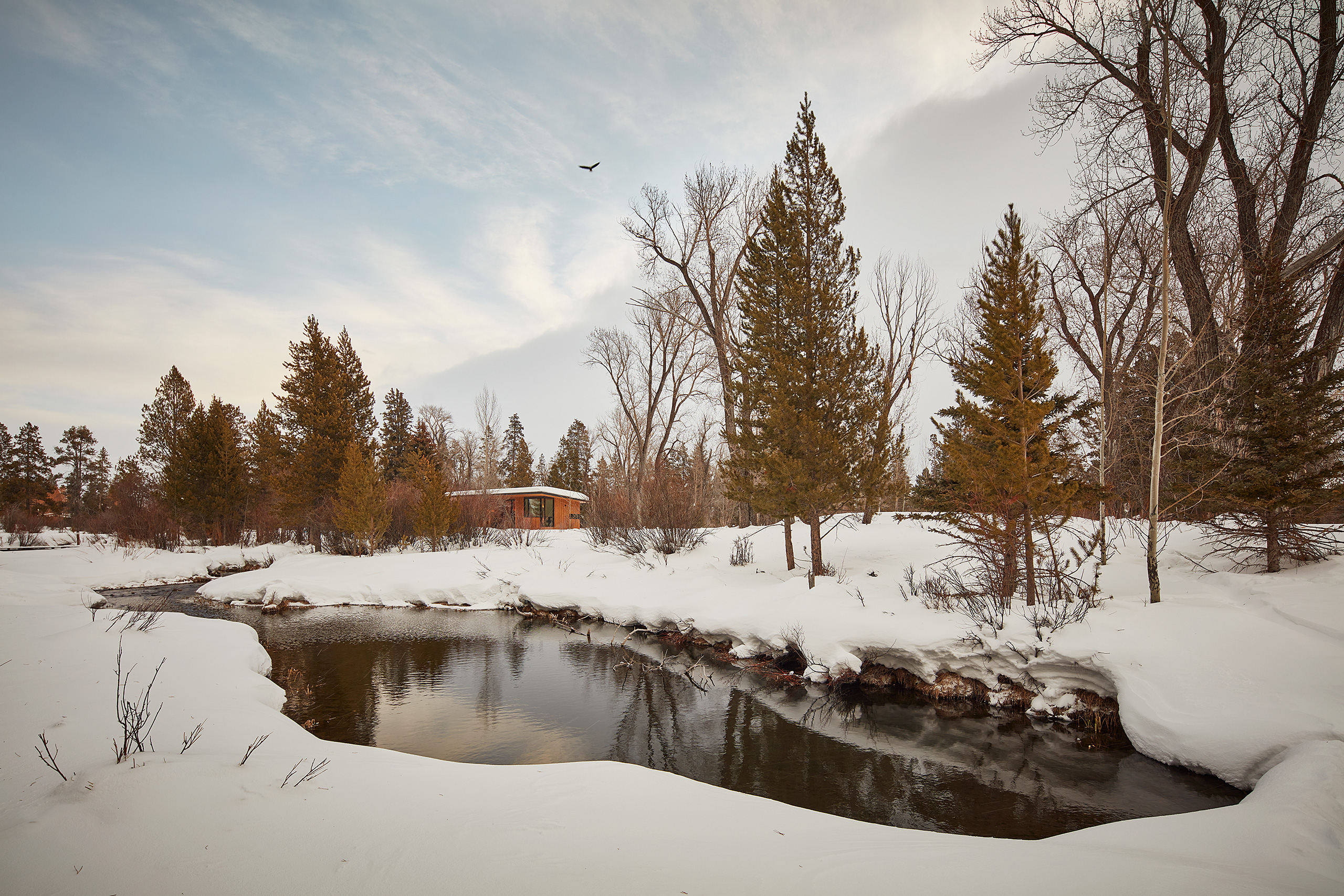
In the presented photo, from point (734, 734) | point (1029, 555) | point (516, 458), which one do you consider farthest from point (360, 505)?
point (516, 458)

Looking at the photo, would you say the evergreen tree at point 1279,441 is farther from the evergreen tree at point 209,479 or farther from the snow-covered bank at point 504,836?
the evergreen tree at point 209,479

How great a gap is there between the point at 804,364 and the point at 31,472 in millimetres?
53875

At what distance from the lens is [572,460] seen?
5338 cm

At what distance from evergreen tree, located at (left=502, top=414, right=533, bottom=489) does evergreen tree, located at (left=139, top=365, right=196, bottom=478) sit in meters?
22.2

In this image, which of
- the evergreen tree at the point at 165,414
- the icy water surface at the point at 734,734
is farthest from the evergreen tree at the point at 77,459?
the icy water surface at the point at 734,734

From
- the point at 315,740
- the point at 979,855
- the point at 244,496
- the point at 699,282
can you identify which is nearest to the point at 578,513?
the point at 244,496

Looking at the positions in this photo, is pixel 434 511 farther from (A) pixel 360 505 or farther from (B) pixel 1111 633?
(B) pixel 1111 633

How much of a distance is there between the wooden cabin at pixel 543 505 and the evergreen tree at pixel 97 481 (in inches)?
1240

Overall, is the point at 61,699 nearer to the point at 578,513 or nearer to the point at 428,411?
the point at 578,513

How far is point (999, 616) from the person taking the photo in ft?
25.3

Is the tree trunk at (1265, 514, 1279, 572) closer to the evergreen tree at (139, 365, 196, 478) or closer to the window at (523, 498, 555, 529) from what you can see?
the window at (523, 498, 555, 529)

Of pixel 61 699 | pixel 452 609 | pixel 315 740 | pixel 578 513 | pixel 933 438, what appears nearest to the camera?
pixel 61 699

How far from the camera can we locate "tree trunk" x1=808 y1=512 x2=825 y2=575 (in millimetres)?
11367

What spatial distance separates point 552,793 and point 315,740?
99.8 inches
